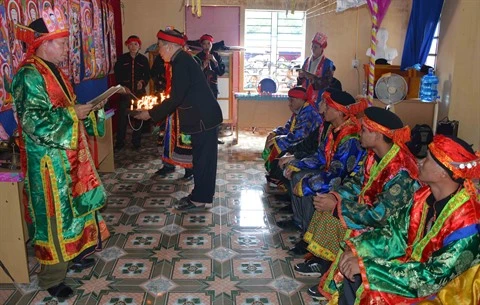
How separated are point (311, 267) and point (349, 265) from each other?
1257mm

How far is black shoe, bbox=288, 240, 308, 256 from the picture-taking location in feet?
11.1

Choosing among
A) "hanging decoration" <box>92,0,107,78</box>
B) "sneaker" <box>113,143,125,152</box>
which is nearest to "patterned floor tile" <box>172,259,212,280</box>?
"sneaker" <box>113,143,125,152</box>

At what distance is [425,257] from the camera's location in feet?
6.13

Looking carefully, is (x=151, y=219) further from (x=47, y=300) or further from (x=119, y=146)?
(x=119, y=146)

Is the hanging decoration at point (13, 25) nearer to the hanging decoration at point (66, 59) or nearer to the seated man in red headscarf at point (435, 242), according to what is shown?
the hanging decoration at point (66, 59)

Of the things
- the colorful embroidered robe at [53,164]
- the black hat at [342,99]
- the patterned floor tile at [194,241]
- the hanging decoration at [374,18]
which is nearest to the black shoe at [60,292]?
the colorful embroidered robe at [53,164]

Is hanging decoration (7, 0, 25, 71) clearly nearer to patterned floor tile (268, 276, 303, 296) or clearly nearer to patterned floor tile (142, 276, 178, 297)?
patterned floor tile (142, 276, 178, 297)

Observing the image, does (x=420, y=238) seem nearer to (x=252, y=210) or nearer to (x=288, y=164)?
(x=288, y=164)

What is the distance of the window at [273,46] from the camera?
8.04 metres

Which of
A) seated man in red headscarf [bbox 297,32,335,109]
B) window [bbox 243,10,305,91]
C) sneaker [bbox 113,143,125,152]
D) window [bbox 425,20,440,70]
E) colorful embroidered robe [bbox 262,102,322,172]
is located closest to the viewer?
colorful embroidered robe [bbox 262,102,322,172]

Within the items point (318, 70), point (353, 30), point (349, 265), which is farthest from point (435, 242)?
point (353, 30)

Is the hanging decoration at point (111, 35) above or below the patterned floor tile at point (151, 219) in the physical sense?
above

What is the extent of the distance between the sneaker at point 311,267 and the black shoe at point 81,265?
1.40m

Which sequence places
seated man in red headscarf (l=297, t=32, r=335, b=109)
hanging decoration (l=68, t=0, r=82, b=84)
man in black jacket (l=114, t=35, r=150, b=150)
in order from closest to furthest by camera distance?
hanging decoration (l=68, t=0, r=82, b=84) → seated man in red headscarf (l=297, t=32, r=335, b=109) → man in black jacket (l=114, t=35, r=150, b=150)
